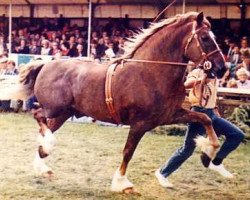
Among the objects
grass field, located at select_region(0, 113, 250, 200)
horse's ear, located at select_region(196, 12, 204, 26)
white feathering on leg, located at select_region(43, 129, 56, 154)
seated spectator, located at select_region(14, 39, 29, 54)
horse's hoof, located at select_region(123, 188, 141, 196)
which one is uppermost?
horse's ear, located at select_region(196, 12, 204, 26)

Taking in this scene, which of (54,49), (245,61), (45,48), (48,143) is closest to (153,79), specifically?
(48,143)

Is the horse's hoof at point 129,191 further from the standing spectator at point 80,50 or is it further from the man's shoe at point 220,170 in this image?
the standing spectator at point 80,50

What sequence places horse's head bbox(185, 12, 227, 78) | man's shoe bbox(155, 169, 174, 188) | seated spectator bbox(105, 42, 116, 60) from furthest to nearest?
1. seated spectator bbox(105, 42, 116, 60)
2. man's shoe bbox(155, 169, 174, 188)
3. horse's head bbox(185, 12, 227, 78)

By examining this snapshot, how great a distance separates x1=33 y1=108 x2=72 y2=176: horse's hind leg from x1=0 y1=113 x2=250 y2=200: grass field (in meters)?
0.14

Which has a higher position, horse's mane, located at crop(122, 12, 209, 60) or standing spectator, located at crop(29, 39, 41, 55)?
horse's mane, located at crop(122, 12, 209, 60)

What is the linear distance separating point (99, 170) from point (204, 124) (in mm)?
2039

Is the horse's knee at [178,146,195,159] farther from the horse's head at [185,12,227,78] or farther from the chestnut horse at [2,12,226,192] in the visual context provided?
the horse's head at [185,12,227,78]

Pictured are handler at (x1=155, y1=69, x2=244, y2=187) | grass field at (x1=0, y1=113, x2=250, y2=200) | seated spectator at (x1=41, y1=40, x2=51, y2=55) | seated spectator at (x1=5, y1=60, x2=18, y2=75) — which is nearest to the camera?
grass field at (x1=0, y1=113, x2=250, y2=200)

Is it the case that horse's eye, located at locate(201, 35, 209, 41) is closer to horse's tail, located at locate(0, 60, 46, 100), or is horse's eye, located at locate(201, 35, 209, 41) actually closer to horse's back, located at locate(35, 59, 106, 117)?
horse's back, located at locate(35, 59, 106, 117)

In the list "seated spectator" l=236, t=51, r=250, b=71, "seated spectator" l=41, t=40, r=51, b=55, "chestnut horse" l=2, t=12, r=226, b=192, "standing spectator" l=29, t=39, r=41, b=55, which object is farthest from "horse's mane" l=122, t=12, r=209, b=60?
"standing spectator" l=29, t=39, r=41, b=55

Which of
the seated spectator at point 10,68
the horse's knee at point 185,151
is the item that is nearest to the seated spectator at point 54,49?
the seated spectator at point 10,68

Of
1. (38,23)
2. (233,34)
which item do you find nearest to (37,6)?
(38,23)

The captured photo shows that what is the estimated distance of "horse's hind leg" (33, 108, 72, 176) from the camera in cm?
741

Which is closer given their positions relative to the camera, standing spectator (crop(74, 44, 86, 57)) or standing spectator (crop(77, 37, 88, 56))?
standing spectator (crop(74, 44, 86, 57))
